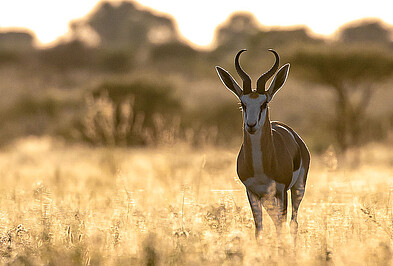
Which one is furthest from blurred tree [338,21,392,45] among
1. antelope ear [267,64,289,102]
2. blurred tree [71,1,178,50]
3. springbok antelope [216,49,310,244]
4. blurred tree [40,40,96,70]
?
springbok antelope [216,49,310,244]

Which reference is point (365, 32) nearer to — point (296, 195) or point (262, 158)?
point (296, 195)

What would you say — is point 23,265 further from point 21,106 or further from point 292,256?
point 21,106

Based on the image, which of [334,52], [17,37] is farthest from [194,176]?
[17,37]

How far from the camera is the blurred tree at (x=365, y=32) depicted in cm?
7719

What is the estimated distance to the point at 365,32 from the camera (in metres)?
78.7

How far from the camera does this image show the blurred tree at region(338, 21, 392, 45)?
77188mm

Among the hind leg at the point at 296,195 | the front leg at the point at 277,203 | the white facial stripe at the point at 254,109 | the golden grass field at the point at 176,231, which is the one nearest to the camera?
the golden grass field at the point at 176,231

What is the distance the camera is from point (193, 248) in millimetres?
4395

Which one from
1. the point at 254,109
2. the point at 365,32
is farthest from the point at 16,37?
the point at 254,109

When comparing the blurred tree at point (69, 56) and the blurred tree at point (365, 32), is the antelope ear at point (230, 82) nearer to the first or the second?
the blurred tree at point (69, 56)

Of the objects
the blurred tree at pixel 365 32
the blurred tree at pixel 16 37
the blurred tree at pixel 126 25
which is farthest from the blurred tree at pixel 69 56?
the blurred tree at pixel 365 32

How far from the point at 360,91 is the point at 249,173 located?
34.6m

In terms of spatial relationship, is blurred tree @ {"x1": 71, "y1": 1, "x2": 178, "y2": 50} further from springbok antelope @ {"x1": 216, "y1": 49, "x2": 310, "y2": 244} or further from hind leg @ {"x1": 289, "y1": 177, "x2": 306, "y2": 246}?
springbok antelope @ {"x1": 216, "y1": 49, "x2": 310, "y2": 244}

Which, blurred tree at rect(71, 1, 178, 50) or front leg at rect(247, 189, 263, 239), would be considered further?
blurred tree at rect(71, 1, 178, 50)
